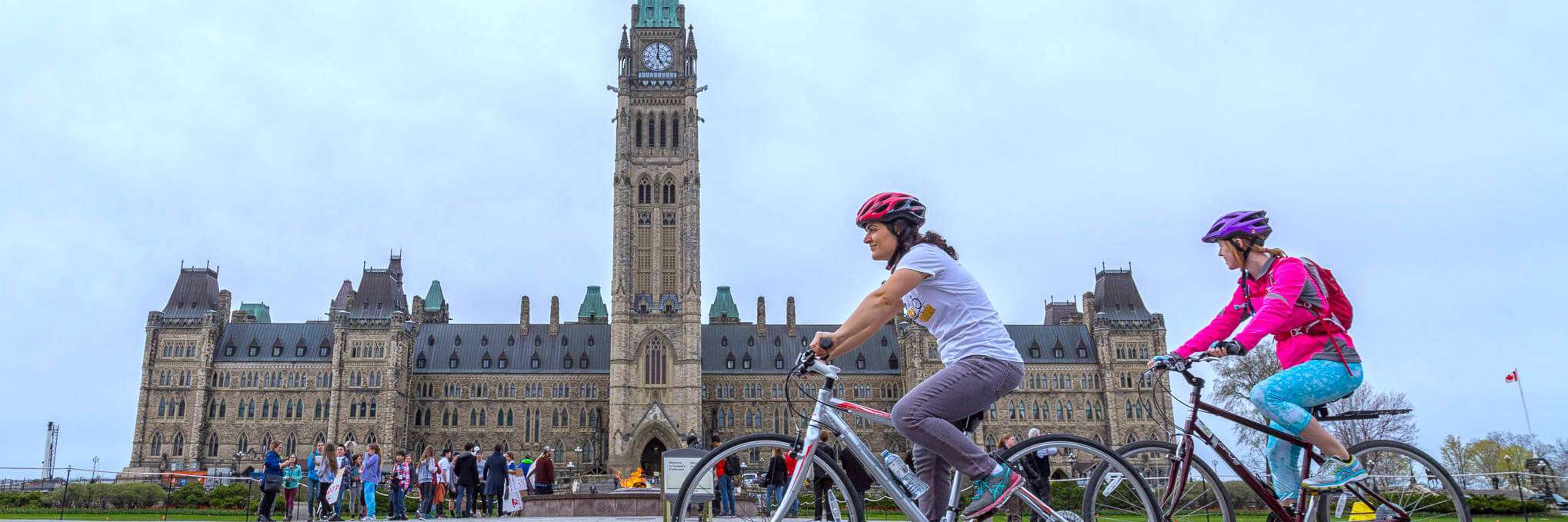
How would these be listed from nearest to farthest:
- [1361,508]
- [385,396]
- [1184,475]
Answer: [1184,475]
[1361,508]
[385,396]

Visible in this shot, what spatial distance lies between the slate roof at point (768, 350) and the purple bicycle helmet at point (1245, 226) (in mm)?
76233

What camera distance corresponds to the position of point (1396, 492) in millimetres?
6918

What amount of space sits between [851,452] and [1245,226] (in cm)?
317

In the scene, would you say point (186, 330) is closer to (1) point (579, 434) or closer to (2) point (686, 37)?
(1) point (579, 434)

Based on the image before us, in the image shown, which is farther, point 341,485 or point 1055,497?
point 341,485

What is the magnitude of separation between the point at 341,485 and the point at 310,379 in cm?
6657

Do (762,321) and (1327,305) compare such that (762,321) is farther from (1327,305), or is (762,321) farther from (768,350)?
(1327,305)

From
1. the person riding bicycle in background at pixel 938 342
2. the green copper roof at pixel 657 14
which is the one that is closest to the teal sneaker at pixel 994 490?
the person riding bicycle in background at pixel 938 342

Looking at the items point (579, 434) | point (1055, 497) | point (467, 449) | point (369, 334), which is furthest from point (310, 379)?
point (1055, 497)

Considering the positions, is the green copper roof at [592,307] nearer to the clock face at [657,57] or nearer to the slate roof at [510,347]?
the slate roof at [510,347]

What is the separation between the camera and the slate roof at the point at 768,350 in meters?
84.7

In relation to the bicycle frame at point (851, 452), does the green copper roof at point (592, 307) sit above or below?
above

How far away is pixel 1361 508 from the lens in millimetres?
6617

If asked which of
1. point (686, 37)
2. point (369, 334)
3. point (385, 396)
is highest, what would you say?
point (686, 37)
